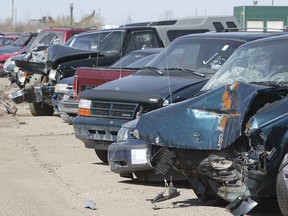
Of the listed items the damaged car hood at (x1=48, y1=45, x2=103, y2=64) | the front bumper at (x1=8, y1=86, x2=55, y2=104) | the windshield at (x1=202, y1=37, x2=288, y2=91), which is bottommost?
the front bumper at (x1=8, y1=86, x2=55, y2=104)

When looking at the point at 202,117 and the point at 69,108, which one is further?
the point at 69,108

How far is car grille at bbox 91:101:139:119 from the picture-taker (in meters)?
9.95

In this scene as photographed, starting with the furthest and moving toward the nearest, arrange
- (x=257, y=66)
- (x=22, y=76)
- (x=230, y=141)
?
(x=22, y=76), (x=257, y=66), (x=230, y=141)

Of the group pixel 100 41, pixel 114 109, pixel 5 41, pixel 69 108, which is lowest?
pixel 5 41

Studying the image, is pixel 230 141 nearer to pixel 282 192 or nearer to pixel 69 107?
pixel 282 192

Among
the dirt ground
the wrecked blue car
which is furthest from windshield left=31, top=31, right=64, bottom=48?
the wrecked blue car

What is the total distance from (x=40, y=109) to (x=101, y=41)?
83.3 inches

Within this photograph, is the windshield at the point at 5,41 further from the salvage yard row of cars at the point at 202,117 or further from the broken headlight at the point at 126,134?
the broken headlight at the point at 126,134

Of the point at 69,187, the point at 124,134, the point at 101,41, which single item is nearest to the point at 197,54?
the point at 124,134

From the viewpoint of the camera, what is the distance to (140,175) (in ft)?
30.6

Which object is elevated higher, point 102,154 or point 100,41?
point 100,41

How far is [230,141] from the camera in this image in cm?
702

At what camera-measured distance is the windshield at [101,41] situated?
17.1 meters

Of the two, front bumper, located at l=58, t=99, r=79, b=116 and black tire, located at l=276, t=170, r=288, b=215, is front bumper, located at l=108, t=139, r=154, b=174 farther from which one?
front bumper, located at l=58, t=99, r=79, b=116
